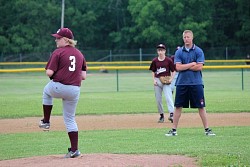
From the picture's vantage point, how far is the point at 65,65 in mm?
8922

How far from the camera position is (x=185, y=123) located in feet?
49.5

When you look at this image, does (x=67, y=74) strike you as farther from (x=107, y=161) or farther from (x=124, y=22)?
(x=124, y=22)

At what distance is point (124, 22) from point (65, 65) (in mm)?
51040

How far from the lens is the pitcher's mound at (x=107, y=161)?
842 centimetres

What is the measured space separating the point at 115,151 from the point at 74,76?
1.69 metres

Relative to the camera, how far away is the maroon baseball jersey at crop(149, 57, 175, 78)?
49.9ft

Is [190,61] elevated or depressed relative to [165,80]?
elevated

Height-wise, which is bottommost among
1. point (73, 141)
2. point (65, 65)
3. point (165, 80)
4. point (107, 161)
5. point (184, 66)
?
point (107, 161)

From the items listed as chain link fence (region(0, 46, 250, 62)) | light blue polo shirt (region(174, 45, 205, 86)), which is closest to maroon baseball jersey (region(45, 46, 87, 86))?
light blue polo shirt (region(174, 45, 205, 86))

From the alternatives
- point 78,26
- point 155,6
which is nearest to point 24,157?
point 155,6

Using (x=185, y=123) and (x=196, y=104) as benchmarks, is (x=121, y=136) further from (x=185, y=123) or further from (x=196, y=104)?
(x=185, y=123)

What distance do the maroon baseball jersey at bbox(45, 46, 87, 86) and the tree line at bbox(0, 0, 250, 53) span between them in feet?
145

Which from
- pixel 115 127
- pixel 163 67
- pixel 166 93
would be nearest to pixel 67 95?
pixel 115 127

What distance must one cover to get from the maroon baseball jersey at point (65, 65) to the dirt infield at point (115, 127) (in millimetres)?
1191
